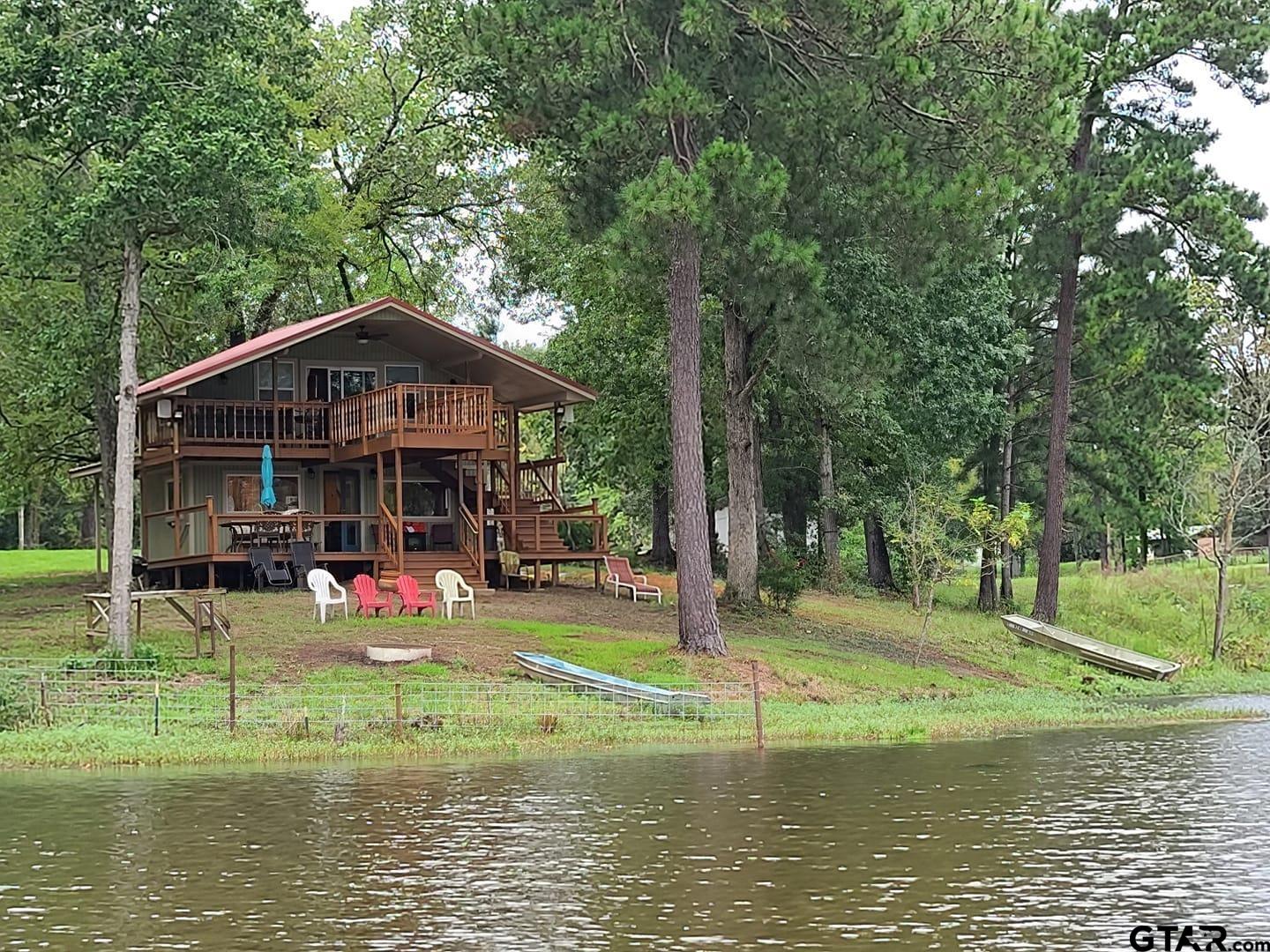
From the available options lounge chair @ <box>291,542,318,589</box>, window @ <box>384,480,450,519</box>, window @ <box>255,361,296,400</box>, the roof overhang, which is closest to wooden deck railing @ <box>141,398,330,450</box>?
window @ <box>255,361,296,400</box>

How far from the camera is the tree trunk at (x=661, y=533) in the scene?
51.0 m

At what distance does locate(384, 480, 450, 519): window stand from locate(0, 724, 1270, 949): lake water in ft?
70.9

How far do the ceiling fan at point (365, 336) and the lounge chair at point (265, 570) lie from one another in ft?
21.2

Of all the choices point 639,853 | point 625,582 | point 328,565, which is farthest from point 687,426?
point 639,853

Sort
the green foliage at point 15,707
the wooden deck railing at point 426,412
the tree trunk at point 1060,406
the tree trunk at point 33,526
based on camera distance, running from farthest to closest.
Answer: the tree trunk at point 33,526
the tree trunk at point 1060,406
the wooden deck railing at point 426,412
the green foliage at point 15,707

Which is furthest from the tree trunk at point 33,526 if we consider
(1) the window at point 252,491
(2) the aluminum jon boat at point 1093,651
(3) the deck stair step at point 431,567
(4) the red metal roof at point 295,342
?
(2) the aluminum jon boat at point 1093,651

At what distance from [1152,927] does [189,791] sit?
1005cm

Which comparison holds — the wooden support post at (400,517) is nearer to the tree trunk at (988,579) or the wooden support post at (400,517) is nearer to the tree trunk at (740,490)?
the tree trunk at (740,490)

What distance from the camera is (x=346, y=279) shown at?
46.0m

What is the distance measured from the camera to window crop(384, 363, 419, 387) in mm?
40062

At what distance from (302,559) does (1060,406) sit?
17873mm

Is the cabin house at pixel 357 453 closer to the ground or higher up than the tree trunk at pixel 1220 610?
higher up

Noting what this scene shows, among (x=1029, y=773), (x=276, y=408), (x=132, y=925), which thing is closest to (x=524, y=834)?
(x=132, y=925)

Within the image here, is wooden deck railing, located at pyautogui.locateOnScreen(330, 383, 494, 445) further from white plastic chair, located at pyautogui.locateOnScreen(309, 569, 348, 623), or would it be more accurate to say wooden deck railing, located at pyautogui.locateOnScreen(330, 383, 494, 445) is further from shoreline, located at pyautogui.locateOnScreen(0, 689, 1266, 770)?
shoreline, located at pyautogui.locateOnScreen(0, 689, 1266, 770)
